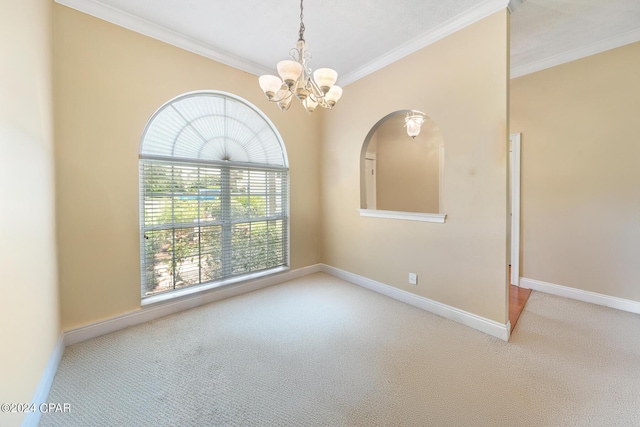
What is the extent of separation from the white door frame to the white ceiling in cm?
100

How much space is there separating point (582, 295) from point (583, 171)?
1475 millimetres

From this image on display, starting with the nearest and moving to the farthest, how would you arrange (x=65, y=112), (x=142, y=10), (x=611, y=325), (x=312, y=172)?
(x=65, y=112), (x=142, y=10), (x=611, y=325), (x=312, y=172)

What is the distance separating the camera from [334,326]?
2387mm

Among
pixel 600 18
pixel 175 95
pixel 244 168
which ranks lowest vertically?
pixel 244 168

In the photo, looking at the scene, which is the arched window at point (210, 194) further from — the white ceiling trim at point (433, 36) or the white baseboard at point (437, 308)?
the white ceiling trim at point (433, 36)

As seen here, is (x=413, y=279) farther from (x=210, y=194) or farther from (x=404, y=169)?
(x=210, y=194)

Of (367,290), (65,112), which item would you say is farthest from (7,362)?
(367,290)

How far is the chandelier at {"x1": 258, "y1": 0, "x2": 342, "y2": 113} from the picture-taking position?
154 centimetres

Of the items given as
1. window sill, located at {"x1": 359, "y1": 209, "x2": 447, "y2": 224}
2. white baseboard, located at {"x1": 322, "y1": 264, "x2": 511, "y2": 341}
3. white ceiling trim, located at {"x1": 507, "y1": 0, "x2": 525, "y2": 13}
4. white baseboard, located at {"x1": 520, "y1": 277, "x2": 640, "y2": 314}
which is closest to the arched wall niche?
window sill, located at {"x1": 359, "y1": 209, "x2": 447, "y2": 224}

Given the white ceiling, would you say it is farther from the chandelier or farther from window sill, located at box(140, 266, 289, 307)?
window sill, located at box(140, 266, 289, 307)

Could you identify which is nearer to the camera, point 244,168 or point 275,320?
point 275,320

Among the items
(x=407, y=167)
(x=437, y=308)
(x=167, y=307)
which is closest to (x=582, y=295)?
(x=437, y=308)

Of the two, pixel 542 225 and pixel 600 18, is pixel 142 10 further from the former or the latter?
pixel 542 225

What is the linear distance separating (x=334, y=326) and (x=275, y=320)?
615 mm
